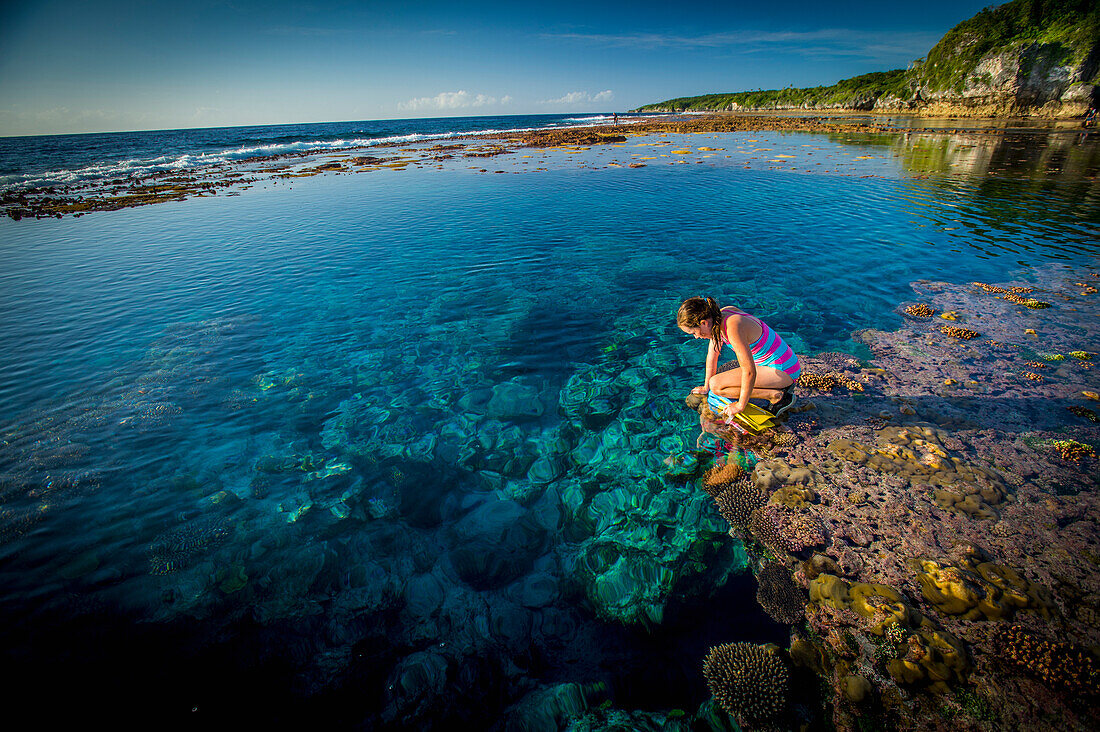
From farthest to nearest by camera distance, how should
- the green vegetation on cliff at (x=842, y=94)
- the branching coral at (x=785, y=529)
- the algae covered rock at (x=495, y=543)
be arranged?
the green vegetation on cliff at (x=842, y=94) → the algae covered rock at (x=495, y=543) → the branching coral at (x=785, y=529)

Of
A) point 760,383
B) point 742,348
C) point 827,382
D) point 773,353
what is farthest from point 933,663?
point 827,382

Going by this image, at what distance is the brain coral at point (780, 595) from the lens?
4500 millimetres

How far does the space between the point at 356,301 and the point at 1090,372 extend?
17.9 meters

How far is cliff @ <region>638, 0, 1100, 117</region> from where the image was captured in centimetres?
5691

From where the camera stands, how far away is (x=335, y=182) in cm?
3338

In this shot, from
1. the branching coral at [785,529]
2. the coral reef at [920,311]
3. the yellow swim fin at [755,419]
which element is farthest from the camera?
the coral reef at [920,311]

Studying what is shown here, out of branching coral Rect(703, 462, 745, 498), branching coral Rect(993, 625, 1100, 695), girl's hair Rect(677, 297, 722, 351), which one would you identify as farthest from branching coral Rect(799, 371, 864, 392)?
branching coral Rect(993, 625, 1100, 695)

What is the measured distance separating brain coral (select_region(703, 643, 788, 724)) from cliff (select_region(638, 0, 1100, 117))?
3878 inches

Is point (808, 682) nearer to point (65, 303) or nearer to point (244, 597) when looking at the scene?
point (244, 597)

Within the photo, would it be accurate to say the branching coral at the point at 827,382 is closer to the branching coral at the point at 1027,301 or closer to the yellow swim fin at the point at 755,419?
the yellow swim fin at the point at 755,419

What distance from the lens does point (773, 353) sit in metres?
6.52

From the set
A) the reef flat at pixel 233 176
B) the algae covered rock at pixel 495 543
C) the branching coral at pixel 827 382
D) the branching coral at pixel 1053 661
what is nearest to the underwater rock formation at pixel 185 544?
the algae covered rock at pixel 495 543

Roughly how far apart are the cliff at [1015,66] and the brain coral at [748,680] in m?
98.5

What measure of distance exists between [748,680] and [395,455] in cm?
597
